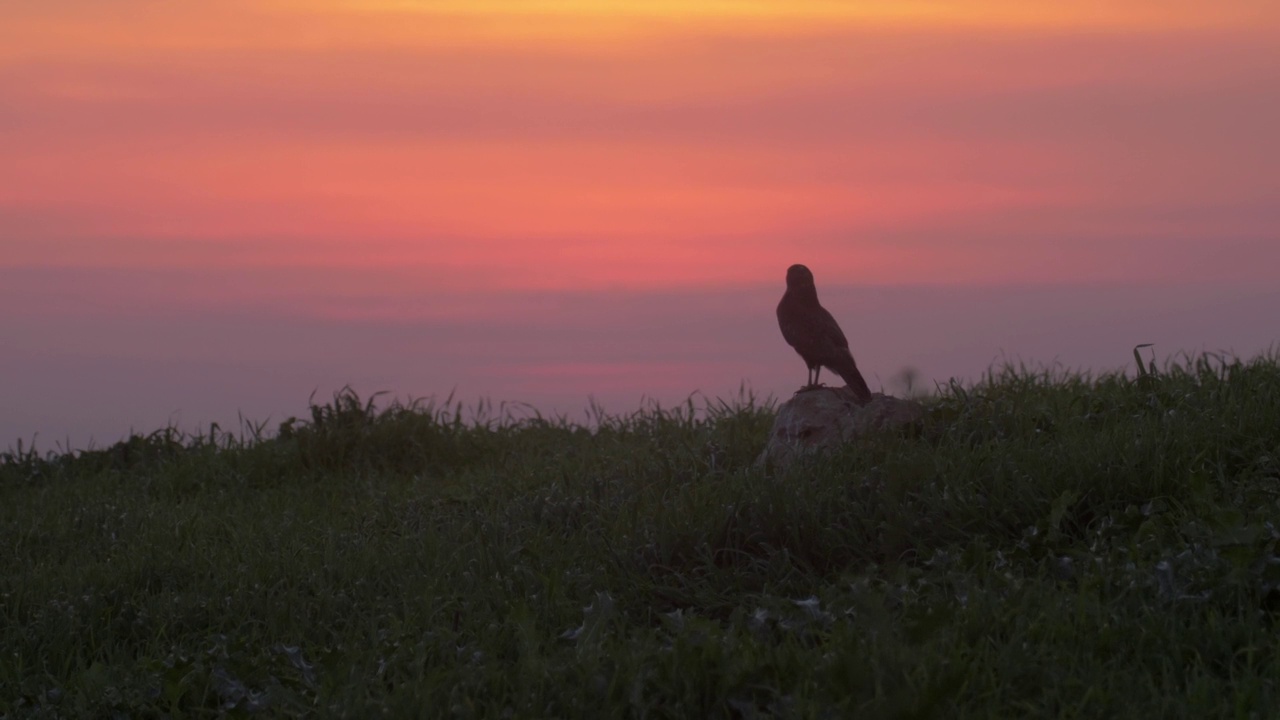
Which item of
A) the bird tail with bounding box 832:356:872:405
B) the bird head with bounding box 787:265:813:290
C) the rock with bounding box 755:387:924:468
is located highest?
the bird head with bounding box 787:265:813:290

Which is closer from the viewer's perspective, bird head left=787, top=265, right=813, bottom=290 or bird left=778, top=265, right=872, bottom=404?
bird left=778, top=265, right=872, bottom=404

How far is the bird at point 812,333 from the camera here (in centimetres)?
677

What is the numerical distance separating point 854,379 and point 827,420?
1.29 ft

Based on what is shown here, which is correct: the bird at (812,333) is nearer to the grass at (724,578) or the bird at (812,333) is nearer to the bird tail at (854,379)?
the bird tail at (854,379)

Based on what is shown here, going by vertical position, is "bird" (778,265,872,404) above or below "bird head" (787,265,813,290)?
below

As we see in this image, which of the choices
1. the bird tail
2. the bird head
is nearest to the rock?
the bird tail

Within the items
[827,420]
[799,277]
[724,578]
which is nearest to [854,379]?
[827,420]

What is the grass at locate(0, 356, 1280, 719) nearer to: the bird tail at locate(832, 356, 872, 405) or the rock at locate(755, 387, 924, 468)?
the rock at locate(755, 387, 924, 468)

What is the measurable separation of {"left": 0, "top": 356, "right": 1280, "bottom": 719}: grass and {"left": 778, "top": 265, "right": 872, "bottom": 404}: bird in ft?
1.87

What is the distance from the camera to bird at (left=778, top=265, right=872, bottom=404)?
677cm

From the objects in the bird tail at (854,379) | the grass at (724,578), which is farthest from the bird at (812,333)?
the grass at (724,578)

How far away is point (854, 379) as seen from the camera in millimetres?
6699

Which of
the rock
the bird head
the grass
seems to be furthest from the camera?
the bird head

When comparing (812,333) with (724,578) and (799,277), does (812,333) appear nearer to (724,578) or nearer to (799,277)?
(799,277)
